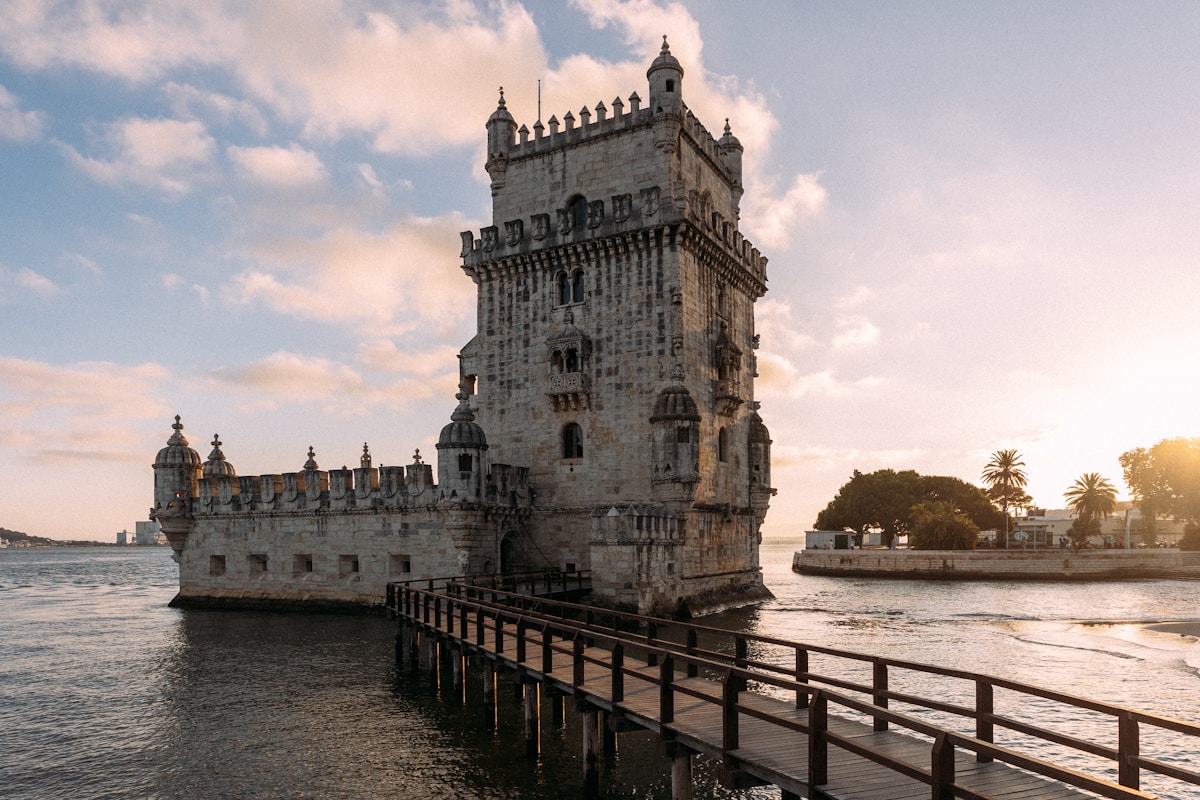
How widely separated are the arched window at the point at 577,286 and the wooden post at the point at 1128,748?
31.2 m

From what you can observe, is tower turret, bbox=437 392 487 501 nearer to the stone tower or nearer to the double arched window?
the stone tower

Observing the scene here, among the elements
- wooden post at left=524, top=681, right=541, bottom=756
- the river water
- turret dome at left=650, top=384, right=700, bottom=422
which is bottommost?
the river water

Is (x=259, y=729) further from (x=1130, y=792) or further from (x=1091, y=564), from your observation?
(x=1091, y=564)

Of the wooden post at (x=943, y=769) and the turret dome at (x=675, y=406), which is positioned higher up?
the turret dome at (x=675, y=406)

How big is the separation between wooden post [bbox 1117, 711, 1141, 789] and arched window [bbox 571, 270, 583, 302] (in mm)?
31167

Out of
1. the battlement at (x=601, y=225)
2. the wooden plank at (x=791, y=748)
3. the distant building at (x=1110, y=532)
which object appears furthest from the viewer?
the distant building at (x=1110, y=532)

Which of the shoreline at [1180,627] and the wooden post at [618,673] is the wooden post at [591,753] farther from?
the shoreline at [1180,627]

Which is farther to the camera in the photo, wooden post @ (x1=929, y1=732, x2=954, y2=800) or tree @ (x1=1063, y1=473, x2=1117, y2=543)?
tree @ (x1=1063, y1=473, x2=1117, y2=543)

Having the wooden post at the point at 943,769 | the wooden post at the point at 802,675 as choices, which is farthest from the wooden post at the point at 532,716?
the wooden post at the point at 943,769

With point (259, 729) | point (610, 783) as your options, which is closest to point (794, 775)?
point (610, 783)

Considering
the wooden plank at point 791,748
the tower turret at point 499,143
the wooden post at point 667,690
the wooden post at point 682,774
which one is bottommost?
the wooden post at point 682,774

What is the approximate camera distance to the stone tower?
34531mm

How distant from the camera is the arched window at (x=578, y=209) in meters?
38.9

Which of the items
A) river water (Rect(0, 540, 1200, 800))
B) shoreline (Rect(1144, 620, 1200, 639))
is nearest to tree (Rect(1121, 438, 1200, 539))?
river water (Rect(0, 540, 1200, 800))
